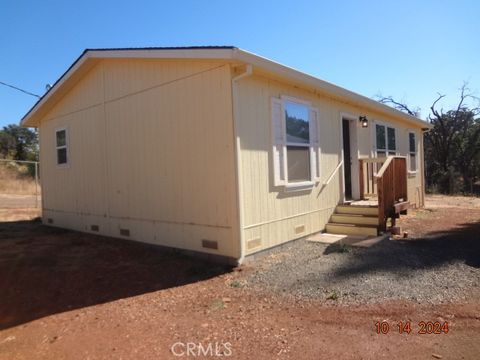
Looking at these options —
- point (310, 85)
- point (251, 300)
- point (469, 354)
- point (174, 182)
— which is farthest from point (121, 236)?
point (469, 354)

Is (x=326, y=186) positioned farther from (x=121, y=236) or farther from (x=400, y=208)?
(x=121, y=236)

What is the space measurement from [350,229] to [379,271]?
Result: 2.54 metres

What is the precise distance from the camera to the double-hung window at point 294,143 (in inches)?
251

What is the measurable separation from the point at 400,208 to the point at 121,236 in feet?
19.3

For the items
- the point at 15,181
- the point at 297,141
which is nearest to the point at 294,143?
the point at 297,141

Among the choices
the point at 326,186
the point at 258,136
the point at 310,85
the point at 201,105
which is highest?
the point at 310,85

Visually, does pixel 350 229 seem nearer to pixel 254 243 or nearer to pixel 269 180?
pixel 269 180

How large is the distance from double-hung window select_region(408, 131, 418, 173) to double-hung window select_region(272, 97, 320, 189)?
21.1ft

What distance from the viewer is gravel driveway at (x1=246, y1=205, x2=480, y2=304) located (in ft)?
14.0

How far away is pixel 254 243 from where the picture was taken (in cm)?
582

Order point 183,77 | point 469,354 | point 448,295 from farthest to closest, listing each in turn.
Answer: point 183,77
point 448,295
point 469,354

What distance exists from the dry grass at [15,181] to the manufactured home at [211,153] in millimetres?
15398

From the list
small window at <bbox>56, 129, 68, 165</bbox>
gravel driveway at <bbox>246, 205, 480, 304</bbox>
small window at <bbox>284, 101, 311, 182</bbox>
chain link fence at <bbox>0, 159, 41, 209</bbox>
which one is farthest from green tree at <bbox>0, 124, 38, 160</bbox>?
gravel driveway at <bbox>246, 205, 480, 304</bbox>

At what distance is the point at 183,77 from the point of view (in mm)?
6211
